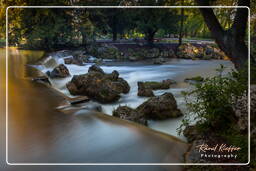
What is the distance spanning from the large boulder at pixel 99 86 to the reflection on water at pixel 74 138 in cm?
110

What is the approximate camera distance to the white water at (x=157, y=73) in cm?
330

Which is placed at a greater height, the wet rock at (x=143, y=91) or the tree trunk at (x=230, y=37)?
the tree trunk at (x=230, y=37)

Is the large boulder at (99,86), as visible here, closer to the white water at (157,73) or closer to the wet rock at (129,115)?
the white water at (157,73)

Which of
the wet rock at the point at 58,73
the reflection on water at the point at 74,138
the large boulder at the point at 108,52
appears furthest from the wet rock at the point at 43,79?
the large boulder at the point at 108,52

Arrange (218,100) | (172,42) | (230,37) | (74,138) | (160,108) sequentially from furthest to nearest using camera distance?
(160,108) < (230,37) < (172,42) < (218,100) < (74,138)

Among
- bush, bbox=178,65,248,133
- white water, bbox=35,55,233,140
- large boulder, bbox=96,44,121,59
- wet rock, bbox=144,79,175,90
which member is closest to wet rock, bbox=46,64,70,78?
white water, bbox=35,55,233,140

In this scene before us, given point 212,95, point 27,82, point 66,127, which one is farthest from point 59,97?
point 212,95

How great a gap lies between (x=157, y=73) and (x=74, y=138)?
1770 millimetres

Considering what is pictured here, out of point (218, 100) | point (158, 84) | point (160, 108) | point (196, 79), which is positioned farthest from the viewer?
point (158, 84)

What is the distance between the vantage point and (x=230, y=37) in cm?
328

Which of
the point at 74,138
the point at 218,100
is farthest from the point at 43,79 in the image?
the point at 218,100

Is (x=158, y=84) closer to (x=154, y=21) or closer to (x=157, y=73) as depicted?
(x=157, y=73)

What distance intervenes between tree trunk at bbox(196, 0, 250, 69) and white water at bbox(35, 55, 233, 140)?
195 mm

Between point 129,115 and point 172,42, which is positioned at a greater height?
point 172,42
